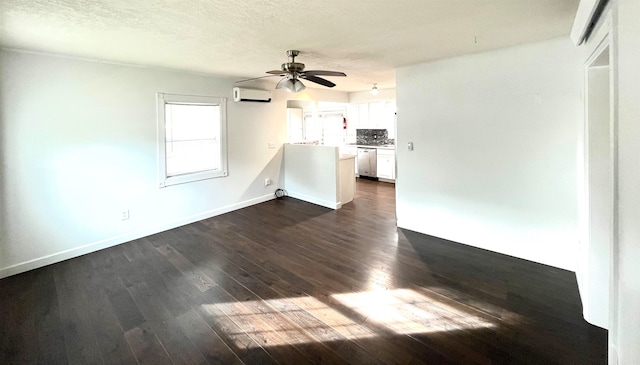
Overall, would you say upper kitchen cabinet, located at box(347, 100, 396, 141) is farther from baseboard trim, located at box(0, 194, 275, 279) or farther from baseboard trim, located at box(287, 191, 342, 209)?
baseboard trim, located at box(0, 194, 275, 279)

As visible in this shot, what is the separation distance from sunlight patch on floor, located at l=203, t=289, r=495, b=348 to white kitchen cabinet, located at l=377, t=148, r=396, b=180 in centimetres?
506

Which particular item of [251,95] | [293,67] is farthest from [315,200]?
[293,67]

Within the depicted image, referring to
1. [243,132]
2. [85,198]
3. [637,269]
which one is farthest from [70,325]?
[243,132]

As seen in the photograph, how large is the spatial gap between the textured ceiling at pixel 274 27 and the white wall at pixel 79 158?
32 cm

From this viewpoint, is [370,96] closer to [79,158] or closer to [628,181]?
[79,158]

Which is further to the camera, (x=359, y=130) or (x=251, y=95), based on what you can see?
(x=359, y=130)

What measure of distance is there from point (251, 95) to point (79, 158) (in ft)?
8.82

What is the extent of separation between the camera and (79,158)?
347 cm

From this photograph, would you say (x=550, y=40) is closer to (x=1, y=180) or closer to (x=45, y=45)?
(x=45, y=45)

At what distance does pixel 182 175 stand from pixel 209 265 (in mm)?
1902

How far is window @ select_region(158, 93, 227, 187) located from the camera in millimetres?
4301

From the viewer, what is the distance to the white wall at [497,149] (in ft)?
9.59

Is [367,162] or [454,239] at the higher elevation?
[367,162]

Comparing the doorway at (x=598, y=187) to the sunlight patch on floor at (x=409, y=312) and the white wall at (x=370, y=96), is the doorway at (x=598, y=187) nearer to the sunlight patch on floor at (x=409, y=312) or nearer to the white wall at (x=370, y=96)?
the sunlight patch on floor at (x=409, y=312)
